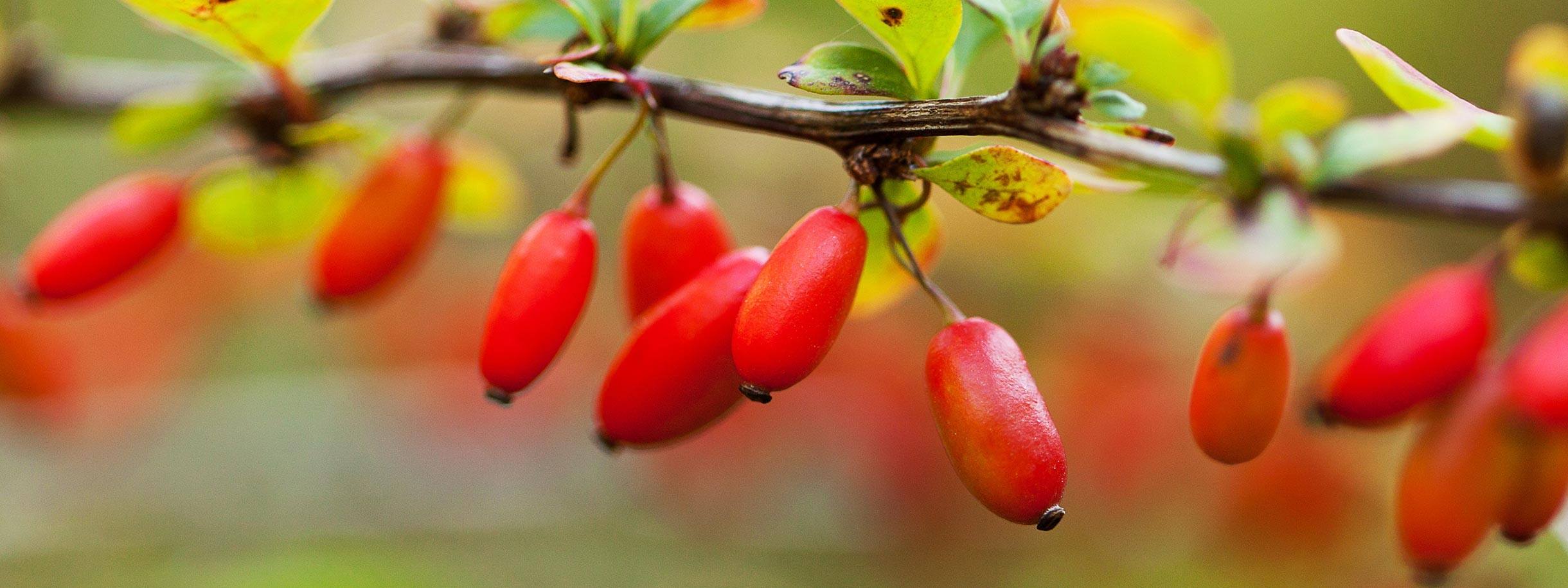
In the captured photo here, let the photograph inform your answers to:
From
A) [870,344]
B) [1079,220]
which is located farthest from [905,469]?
[1079,220]

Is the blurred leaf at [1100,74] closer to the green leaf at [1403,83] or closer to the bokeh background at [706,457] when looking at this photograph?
the green leaf at [1403,83]

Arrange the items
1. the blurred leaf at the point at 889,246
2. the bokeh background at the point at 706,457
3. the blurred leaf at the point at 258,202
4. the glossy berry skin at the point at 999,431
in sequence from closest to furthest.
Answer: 1. the glossy berry skin at the point at 999,431
2. the blurred leaf at the point at 889,246
3. the blurred leaf at the point at 258,202
4. the bokeh background at the point at 706,457

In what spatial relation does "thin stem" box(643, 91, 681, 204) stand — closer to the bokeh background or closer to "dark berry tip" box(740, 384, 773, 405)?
"dark berry tip" box(740, 384, 773, 405)

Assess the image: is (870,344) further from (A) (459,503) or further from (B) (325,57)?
(B) (325,57)

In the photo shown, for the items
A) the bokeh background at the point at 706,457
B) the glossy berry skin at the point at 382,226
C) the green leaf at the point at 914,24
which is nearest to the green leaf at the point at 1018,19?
the green leaf at the point at 914,24

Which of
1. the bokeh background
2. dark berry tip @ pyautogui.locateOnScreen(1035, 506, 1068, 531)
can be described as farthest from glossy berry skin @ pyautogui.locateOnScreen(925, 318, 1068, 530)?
the bokeh background

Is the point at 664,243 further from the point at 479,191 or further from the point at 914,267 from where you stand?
the point at 479,191
